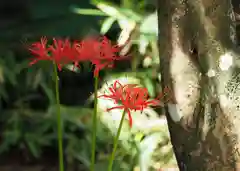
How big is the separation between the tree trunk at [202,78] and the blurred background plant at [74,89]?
0.77 m

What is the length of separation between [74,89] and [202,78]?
5.62ft

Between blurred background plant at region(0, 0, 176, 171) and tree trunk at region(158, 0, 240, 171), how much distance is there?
2.53 ft

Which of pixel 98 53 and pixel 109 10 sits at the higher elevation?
pixel 109 10

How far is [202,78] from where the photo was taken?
40.9 inches

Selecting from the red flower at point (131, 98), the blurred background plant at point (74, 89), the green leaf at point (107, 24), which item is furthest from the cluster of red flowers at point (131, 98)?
the green leaf at point (107, 24)

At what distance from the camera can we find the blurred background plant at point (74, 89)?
2.04 meters

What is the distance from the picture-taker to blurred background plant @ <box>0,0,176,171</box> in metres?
2.04

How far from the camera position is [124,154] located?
6.54ft

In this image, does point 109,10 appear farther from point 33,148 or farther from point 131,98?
point 131,98

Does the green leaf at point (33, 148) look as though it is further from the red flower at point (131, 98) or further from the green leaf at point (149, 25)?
A: the red flower at point (131, 98)

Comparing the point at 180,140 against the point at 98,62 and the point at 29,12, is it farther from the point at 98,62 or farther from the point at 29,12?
the point at 29,12

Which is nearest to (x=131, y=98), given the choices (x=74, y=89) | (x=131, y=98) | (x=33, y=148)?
(x=131, y=98)

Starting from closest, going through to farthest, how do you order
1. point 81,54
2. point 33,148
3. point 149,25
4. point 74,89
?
1. point 81,54
2. point 149,25
3. point 33,148
4. point 74,89

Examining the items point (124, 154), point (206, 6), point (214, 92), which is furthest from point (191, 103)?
point (124, 154)
